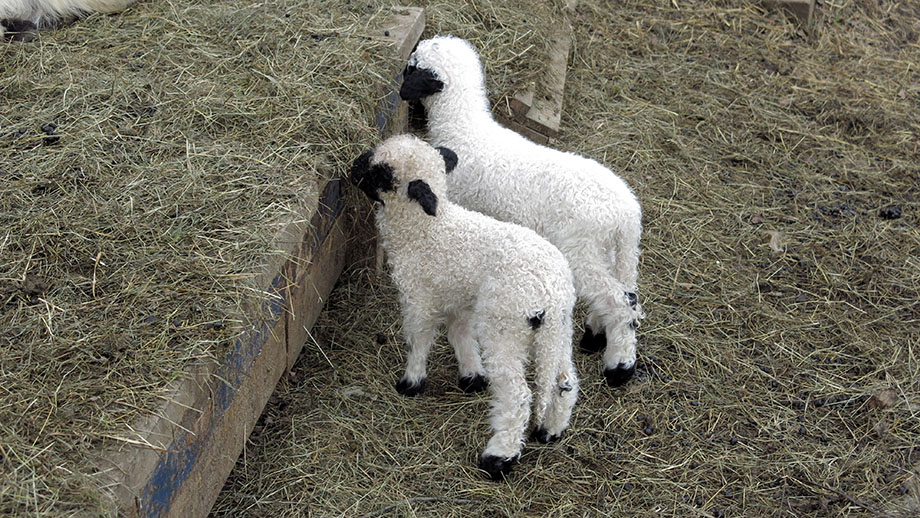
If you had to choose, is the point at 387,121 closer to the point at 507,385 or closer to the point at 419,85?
the point at 419,85

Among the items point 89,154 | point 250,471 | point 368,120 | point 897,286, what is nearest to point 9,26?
point 89,154

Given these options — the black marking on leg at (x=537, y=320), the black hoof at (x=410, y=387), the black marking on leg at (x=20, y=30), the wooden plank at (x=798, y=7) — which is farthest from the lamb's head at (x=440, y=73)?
the wooden plank at (x=798, y=7)

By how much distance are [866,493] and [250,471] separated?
9.73 feet

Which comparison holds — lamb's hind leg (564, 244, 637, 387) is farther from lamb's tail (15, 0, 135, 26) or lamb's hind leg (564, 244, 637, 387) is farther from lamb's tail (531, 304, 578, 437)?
lamb's tail (15, 0, 135, 26)

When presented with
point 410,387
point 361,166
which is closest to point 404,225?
point 361,166

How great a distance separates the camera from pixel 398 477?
407 centimetres

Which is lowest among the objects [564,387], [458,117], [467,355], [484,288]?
[467,355]

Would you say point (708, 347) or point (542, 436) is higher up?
point (542, 436)

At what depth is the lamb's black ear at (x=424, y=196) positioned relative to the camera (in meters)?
3.94

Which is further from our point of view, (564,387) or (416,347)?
(416,347)

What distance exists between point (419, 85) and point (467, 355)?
1554 millimetres

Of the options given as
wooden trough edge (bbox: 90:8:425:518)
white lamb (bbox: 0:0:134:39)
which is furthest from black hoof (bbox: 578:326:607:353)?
white lamb (bbox: 0:0:134:39)

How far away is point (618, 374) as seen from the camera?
15.1 feet

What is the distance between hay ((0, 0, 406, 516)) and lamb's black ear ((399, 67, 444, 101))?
0.16 meters
